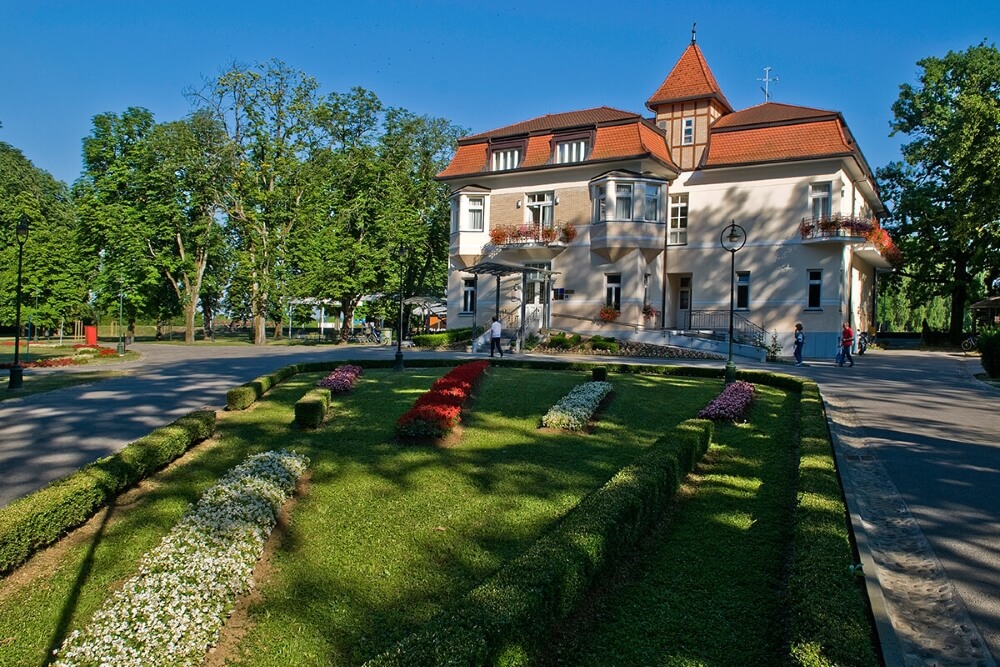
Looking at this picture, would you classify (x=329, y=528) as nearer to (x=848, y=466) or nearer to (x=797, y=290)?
(x=848, y=466)

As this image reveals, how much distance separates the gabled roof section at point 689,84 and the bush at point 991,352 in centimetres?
1740

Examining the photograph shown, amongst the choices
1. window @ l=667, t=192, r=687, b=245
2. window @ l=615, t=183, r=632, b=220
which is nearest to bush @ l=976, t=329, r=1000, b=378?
window @ l=667, t=192, r=687, b=245

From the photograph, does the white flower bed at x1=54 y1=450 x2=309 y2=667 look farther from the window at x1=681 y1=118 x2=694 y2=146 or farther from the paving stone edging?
the window at x1=681 y1=118 x2=694 y2=146

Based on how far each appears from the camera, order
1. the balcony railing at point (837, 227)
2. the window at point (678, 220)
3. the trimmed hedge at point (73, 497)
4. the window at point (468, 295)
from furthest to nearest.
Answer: the window at point (468, 295) → the window at point (678, 220) → the balcony railing at point (837, 227) → the trimmed hedge at point (73, 497)

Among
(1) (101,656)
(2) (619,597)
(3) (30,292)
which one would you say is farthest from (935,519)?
(3) (30,292)

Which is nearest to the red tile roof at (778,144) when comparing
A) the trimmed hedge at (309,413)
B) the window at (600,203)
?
the window at (600,203)

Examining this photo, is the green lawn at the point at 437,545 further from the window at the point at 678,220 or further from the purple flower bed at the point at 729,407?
the window at the point at 678,220

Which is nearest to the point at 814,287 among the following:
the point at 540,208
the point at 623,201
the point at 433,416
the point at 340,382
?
the point at 623,201

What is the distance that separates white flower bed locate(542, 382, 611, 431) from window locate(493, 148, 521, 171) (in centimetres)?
2400

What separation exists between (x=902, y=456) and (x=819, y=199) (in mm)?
23645

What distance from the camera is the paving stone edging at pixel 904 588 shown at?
4031 mm

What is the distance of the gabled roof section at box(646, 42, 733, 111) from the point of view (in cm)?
3294

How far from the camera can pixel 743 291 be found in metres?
31.5

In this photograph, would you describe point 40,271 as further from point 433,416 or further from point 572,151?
point 433,416
